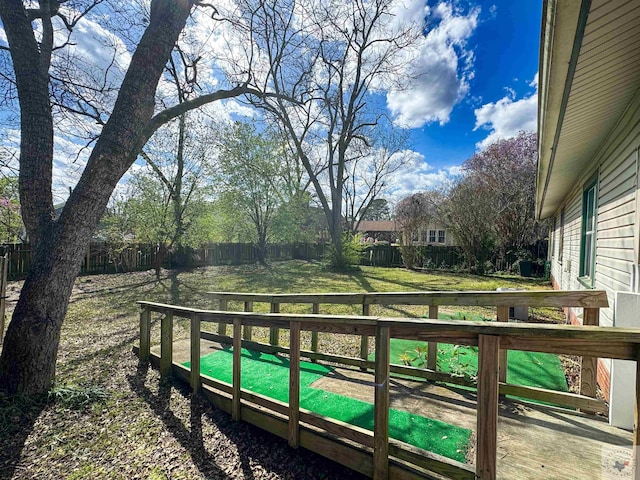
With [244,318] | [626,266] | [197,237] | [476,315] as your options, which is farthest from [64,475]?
[197,237]

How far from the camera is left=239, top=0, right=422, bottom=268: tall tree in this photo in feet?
39.4

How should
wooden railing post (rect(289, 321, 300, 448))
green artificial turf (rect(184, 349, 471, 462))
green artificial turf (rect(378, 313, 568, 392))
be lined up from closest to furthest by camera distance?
1. green artificial turf (rect(184, 349, 471, 462))
2. wooden railing post (rect(289, 321, 300, 448))
3. green artificial turf (rect(378, 313, 568, 392))

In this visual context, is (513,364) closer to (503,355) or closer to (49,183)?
(503,355)

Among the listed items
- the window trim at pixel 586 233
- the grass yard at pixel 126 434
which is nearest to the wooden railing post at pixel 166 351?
the grass yard at pixel 126 434

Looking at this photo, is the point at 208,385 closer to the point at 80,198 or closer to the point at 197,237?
the point at 80,198

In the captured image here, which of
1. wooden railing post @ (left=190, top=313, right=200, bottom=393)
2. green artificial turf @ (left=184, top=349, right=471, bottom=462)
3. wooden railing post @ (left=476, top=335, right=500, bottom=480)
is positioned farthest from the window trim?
wooden railing post @ (left=190, top=313, right=200, bottom=393)

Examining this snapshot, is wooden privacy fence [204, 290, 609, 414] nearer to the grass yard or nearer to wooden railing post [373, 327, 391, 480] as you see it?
wooden railing post [373, 327, 391, 480]

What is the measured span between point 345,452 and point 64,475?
2077 millimetres

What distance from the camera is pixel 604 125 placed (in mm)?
3203

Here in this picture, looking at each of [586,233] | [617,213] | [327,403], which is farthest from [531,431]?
[586,233]

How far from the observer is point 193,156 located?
12.3m

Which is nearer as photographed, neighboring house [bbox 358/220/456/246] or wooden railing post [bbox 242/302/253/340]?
wooden railing post [bbox 242/302/253/340]

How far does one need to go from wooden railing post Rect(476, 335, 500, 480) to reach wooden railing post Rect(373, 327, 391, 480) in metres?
0.54

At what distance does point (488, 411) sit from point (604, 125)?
11.4ft
